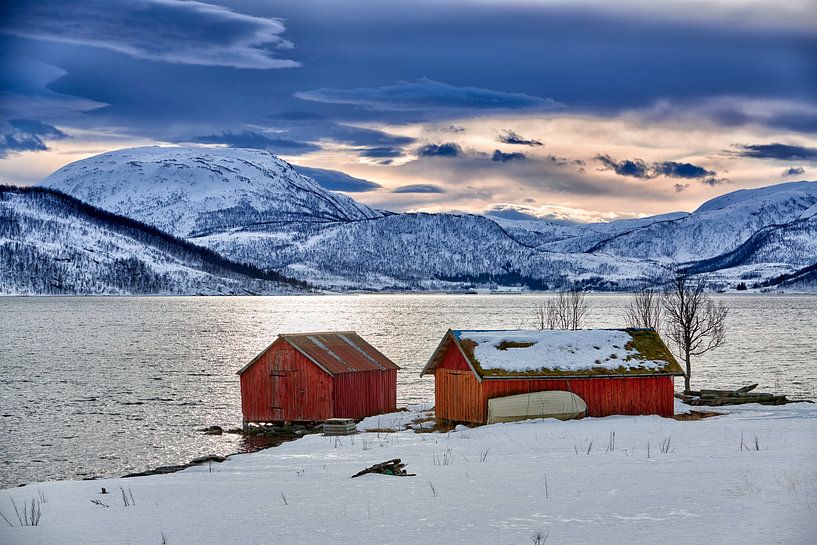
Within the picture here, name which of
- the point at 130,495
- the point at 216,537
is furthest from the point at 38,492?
the point at 216,537

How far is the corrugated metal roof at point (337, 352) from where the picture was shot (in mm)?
48219

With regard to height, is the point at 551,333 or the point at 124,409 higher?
the point at 551,333

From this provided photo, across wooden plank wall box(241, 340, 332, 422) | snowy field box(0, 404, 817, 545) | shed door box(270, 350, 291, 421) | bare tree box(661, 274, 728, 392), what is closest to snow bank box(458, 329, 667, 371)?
wooden plank wall box(241, 340, 332, 422)

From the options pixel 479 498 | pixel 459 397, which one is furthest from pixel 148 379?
pixel 479 498

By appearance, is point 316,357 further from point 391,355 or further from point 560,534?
point 391,355

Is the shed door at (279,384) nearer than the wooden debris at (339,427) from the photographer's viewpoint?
No

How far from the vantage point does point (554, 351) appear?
43.6 metres

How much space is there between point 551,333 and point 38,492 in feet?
87.1

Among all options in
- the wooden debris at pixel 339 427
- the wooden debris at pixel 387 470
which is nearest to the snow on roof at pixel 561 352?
the wooden debris at pixel 339 427

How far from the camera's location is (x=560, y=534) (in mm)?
17906

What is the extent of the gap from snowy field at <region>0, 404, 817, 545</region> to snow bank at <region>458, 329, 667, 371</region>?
9.72 m

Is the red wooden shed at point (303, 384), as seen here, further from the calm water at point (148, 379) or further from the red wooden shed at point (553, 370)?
the red wooden shed at point (553, 370)

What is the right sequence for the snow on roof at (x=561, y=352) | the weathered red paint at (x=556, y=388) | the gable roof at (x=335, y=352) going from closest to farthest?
the weathered red paint at (x=556, y=388) < the snow on roof at (x=561, y=352) < the gable roof at (x=335, y=352)

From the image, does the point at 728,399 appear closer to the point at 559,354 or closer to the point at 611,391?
the point at 611,391
